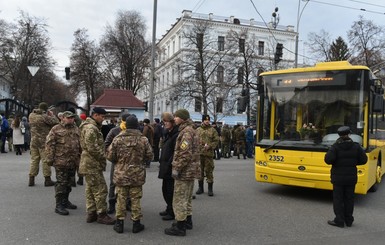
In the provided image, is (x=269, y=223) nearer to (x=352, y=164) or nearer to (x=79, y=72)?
(x=352, y=164)

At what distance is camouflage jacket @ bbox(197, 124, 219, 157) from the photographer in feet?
28.4

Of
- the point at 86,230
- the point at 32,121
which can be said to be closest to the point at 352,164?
the point at 86,230

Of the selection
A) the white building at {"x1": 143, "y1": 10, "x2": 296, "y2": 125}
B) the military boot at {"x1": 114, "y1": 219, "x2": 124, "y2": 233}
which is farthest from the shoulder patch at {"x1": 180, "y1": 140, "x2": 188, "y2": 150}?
the white building at {"x1": 143, "y1": 10, "x2": 296, "y2": 125}

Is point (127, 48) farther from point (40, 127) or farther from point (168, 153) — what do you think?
point (168, 153)

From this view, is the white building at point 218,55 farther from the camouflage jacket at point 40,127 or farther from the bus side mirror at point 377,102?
the bus side mirror at point 377,102

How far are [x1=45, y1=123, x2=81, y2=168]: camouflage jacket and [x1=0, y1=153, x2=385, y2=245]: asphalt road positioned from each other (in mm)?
922

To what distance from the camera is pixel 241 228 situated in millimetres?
6047

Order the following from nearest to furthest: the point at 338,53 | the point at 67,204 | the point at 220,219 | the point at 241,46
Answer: the point at 220,219, the point at 67,204, the point at 241,46, the point at 338,53

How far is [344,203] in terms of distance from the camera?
6.54 m

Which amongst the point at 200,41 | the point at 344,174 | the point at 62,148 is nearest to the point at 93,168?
the point at 62,148

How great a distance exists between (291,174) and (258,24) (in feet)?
178

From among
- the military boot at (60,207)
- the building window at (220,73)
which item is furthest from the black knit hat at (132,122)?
the building window at (220,73)

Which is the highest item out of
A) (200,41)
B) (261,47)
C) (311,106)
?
(261,47)

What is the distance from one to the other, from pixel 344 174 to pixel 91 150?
171 inches
